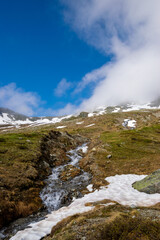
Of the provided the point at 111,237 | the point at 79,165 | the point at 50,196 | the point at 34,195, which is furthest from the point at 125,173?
the point at 111,237

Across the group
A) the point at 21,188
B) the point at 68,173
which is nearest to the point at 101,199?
the point at 21,188

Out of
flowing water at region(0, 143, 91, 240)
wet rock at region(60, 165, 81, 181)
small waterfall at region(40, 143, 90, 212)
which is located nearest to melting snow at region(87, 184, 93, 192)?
flowing water at region(0, 143, 91, 240)

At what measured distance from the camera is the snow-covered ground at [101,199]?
1118 centimetres

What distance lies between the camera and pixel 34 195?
19.0 meters

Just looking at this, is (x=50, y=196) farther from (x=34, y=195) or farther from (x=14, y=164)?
(x=14, y=164)

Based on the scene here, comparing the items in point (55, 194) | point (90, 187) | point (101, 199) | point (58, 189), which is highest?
point (101, 199)

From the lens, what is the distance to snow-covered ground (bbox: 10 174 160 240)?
440 inches

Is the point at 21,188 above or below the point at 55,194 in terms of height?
above

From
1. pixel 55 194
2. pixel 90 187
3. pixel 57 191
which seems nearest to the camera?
pixel 55 194

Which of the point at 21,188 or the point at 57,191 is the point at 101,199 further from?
the point at 21,188

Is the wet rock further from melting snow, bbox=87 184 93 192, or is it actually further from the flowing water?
melting snow, bbox=87 184 93 192

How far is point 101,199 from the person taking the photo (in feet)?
54.4

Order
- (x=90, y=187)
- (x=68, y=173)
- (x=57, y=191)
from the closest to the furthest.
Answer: (x=57, y=191)
(x=90, y=187)
(x=68, y=173)

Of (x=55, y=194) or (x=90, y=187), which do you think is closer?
(x=55, y=194)
